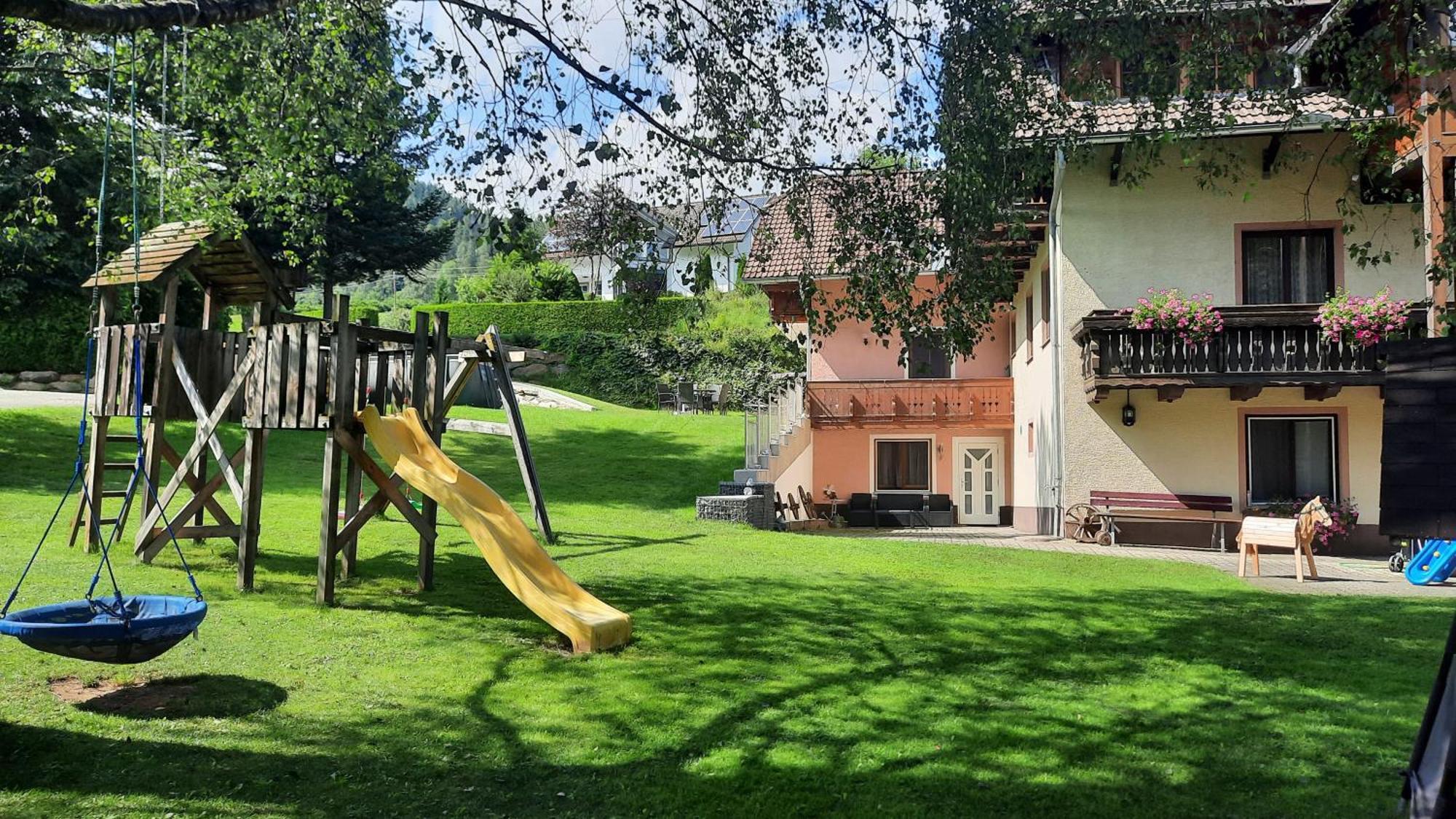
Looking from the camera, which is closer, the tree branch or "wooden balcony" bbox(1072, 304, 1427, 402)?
the tree branch

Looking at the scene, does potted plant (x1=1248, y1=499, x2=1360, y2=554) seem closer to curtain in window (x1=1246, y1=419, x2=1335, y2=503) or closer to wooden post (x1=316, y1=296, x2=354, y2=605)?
curtain in window (x1=1246, y1=419, x2=1335, y2=503)

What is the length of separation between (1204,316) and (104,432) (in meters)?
15.6

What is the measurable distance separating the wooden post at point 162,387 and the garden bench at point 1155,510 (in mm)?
14480

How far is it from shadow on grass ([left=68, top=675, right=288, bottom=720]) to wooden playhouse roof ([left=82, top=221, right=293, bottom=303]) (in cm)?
604

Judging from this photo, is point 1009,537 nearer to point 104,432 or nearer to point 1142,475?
point 1142,475

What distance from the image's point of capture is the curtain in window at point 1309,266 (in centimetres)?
1834

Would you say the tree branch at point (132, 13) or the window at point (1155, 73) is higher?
the window at point (1155, 73)

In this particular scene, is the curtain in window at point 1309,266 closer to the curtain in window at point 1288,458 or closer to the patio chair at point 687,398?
the curtain in window at point 1288,458

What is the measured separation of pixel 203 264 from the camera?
12.5 m

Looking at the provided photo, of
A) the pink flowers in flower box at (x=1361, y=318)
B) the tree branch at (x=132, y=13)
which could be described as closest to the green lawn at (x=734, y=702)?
the tree branch at (x=132, y=13)

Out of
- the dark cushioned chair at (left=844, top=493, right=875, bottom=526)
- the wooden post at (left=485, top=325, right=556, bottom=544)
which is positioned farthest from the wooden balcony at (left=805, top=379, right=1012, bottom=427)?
the wooden post at (left=485, top=325, right=556, bottom=544)

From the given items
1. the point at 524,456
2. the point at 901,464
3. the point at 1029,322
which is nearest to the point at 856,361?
the point at 901,464

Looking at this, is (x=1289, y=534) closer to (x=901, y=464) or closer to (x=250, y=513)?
(x=250, y=513)

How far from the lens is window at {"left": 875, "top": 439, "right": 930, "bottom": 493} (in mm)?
26578
